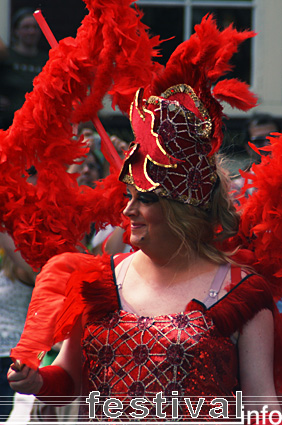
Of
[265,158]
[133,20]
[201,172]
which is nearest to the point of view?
[201,172]

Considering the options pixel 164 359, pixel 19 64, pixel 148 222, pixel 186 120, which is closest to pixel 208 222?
pixel 148 222

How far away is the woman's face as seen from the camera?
2498 millimetres

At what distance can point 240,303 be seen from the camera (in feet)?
8.06

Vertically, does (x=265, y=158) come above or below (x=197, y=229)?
above

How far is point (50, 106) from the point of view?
288cm

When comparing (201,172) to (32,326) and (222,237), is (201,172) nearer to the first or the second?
(222,237)

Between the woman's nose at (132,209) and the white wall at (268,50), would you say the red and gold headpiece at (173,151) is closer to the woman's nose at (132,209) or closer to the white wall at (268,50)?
the woman's nose at (132,209)

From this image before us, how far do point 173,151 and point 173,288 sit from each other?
448 millimetres

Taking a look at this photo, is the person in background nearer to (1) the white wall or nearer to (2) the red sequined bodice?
(1) the white wall

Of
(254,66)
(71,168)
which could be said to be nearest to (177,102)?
(71,168)

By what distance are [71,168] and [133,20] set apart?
1.49 metres

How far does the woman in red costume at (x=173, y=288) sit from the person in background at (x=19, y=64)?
3.51 meters

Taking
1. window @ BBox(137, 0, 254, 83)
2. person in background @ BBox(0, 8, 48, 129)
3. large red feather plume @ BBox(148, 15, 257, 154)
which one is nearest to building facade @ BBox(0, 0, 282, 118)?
window @ BBox(137, 0, 254, 83)

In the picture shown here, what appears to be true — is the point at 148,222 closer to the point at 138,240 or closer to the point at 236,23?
the point at 138,240
